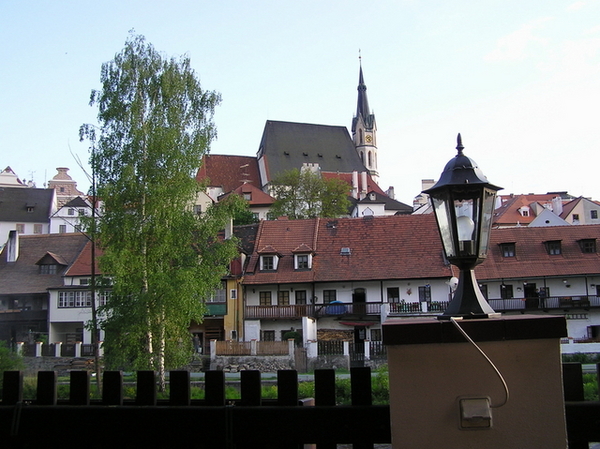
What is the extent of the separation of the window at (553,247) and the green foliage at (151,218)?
69.5 feet

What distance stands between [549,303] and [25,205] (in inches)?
2476

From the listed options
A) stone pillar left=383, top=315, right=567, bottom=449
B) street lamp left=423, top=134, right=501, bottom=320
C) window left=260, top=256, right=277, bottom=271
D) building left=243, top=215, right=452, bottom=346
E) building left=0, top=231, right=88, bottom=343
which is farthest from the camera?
building left=0, top=231, right=88, bottom=343

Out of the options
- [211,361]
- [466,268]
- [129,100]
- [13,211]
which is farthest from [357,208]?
[466,268]

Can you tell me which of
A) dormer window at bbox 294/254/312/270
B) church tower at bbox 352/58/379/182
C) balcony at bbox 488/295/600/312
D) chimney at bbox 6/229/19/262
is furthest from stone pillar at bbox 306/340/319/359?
church tower at bbox 352/58/379/182

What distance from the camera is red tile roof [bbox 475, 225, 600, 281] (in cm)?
3831

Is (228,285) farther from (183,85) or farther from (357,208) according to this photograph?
(357,208)

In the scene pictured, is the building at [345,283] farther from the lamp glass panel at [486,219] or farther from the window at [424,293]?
the lamp glass panel at [486,219]

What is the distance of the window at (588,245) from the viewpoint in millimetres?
39562

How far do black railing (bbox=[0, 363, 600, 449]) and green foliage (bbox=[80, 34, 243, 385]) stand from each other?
70.9 feet

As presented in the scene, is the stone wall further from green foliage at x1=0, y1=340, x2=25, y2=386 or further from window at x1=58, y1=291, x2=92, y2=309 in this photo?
window at x1=58, y1=291, x2=92, y2=309

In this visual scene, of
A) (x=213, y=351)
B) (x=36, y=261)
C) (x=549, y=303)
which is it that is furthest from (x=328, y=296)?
(x=36, y=261)

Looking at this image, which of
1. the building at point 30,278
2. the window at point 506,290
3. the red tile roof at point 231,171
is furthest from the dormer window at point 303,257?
the red tile roof at point 231,171

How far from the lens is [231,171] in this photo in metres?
88.3

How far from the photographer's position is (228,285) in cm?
3991
